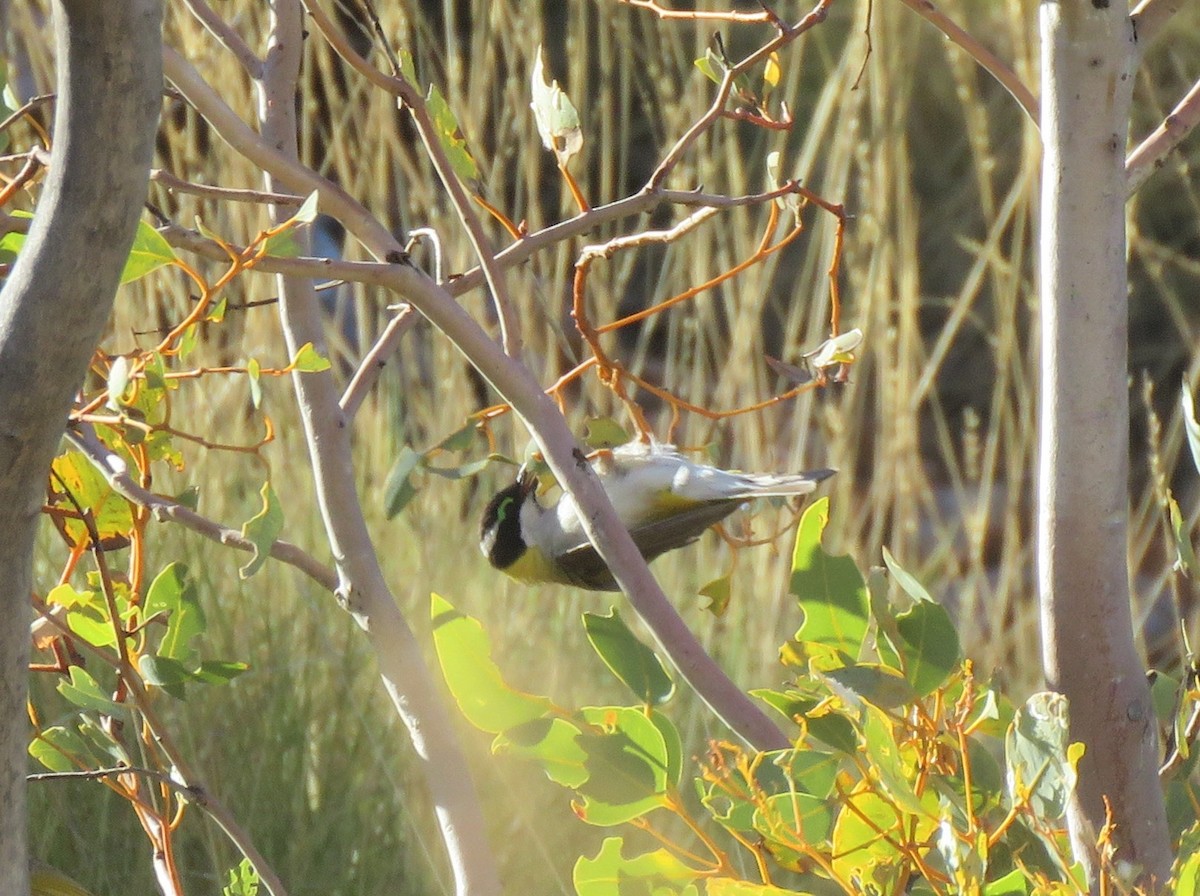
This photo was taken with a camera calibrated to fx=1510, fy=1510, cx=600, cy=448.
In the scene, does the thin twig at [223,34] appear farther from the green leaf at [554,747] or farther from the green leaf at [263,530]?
the green leaf at [554,747]

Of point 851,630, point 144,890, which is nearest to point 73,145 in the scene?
point 851,630

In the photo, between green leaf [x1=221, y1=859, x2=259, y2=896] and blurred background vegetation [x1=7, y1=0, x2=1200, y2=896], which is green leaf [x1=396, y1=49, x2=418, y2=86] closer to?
green leaf [x1=221, y1=859, x2=259, y2=896]

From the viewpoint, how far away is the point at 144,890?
1.60 metres

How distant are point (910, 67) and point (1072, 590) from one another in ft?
6.12

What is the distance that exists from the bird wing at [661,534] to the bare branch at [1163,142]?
749mm

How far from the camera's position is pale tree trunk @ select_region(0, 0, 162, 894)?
44 cm

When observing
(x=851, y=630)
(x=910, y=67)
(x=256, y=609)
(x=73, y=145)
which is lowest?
(x=256, y=609)

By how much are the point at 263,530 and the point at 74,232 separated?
0.28 metres

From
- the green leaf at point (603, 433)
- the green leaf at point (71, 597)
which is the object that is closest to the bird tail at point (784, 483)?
the green leaf at point (603, 433)

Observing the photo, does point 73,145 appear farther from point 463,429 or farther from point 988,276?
point 988,276

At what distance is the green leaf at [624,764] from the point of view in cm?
65

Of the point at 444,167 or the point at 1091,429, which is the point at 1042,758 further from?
the point at 444,167

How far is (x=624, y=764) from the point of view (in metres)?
0.66

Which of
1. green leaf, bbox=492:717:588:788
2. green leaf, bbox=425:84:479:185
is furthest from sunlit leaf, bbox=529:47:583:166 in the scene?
green leaf, bbox=492:717:588:788
